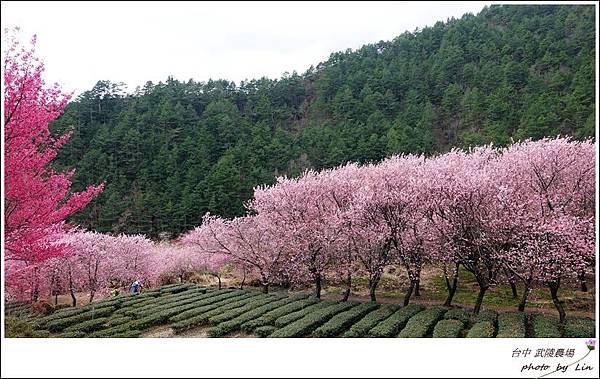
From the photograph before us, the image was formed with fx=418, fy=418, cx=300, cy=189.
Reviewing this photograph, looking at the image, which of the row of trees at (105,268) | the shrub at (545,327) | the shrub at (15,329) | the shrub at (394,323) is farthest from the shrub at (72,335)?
the shrub at (545,327)

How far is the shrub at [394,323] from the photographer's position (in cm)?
1229

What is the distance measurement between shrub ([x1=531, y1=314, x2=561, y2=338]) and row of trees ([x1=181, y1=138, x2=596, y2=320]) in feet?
2.14

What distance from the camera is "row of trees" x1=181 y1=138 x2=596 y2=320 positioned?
14539 mm

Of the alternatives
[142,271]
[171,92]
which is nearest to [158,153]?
[171,92]

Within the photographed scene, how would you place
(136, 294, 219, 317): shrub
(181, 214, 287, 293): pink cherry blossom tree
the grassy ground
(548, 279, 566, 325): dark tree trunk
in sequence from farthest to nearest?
(181, 214, 287, 293): pink cherry blossom tree → the grassy ground → (136, 294, 219, 317): shrub → (548, 279, 566, 325): dark tree trunk

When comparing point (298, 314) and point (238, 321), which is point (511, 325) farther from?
point (238, 321)

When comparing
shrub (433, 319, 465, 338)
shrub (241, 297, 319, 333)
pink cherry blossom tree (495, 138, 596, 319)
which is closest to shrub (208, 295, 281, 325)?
shrub (241, 297, 319, 333)

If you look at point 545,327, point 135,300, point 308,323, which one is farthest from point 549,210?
point 135,300

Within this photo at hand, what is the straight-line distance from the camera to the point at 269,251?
2189 centimetres

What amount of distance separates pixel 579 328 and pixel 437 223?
5915 millimetres

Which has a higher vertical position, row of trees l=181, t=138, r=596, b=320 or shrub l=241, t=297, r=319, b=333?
row of trees l=181, t=138, r=596, b=320

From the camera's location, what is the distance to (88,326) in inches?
600

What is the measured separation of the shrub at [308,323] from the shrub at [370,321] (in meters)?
1.30

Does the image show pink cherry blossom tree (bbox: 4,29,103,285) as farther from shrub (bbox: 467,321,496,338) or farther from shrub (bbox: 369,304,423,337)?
shrub (bbox: 467,321,496,338)
